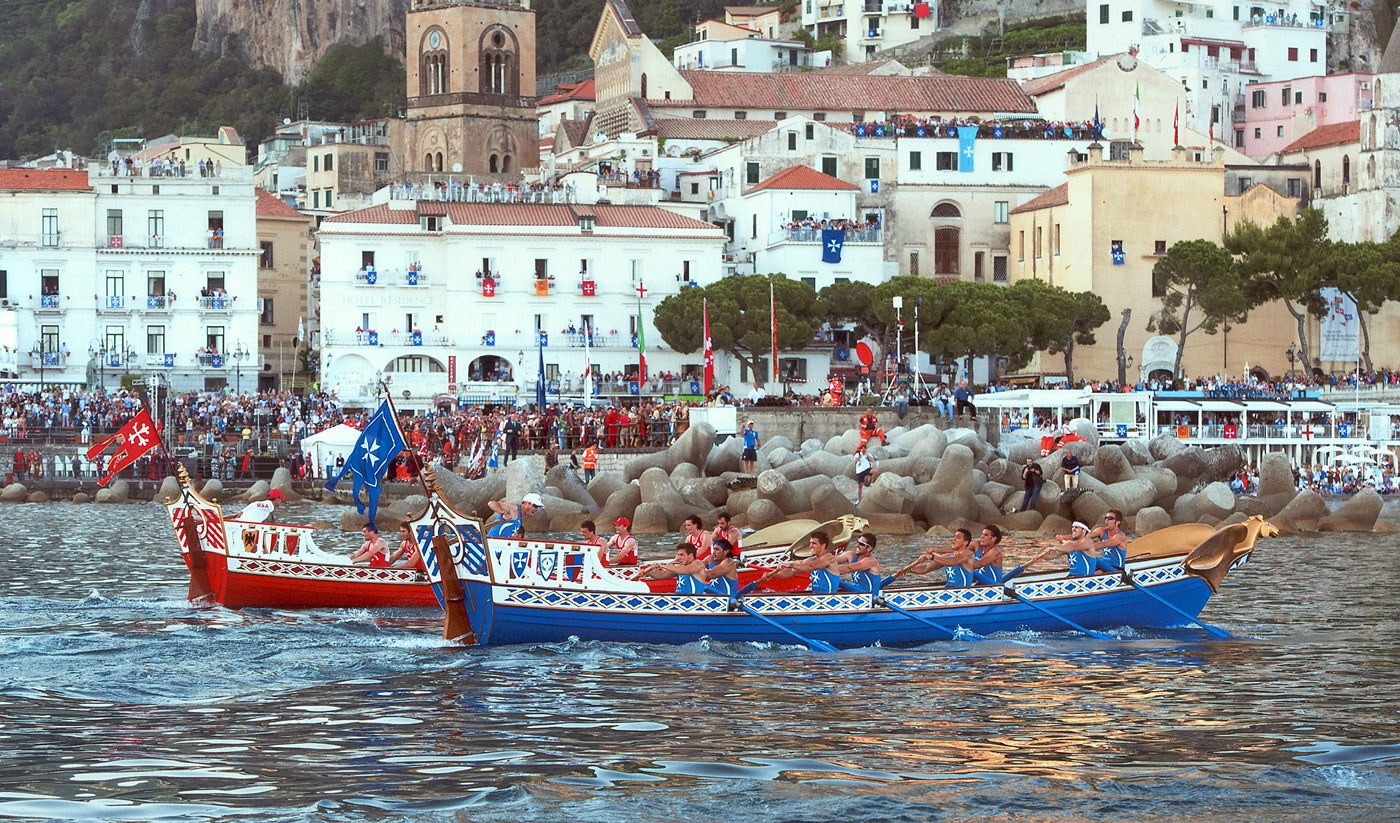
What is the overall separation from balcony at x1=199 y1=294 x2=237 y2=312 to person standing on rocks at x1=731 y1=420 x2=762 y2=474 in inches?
1120

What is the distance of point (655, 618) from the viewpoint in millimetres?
26531

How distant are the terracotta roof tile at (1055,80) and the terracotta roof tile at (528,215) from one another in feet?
63.9

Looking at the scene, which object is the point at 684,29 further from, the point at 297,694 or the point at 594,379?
the point at 297,694

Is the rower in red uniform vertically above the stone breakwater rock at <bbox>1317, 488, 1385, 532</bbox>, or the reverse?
the rower in red uniform

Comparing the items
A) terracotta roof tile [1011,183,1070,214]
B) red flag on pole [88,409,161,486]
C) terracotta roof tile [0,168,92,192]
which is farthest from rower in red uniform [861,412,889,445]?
terracotta roof tile [0,168,92,192]

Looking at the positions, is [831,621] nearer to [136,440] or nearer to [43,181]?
[136,440]

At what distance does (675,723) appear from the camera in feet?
71.4

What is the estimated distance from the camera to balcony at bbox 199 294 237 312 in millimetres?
73188

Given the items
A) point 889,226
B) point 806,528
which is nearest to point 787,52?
point 889,226

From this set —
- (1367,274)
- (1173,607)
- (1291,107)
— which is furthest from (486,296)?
(1173,607)

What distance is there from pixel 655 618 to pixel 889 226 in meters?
56.2

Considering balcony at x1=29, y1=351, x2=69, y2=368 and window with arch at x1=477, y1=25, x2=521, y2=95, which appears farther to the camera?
window with arch at x1=477, y1=25, x2=521, y2=95

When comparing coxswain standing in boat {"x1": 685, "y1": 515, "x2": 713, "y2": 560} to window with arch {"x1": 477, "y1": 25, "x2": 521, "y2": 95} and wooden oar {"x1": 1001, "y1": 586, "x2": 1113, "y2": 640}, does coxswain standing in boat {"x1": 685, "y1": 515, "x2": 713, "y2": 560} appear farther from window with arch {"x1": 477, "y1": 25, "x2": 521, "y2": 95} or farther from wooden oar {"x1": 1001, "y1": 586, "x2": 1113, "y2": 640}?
window with arch {"x1": 477, "y1": 25, "x2": 521, "y2": 95}

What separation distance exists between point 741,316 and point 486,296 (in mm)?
9002
